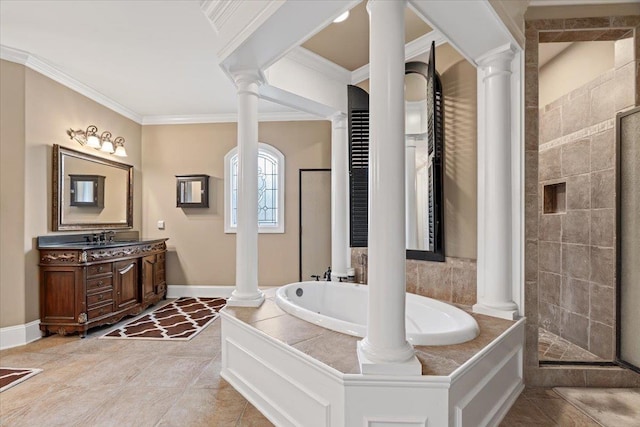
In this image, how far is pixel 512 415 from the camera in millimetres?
1946

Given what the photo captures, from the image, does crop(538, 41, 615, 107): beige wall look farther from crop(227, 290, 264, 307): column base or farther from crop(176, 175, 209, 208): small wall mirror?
crop(176, 175, 209, 208): small wall mirror

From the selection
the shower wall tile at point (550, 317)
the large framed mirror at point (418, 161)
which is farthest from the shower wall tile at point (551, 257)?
the large framed mirror at point (418, 161)

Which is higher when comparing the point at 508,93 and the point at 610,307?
the point at 508,93

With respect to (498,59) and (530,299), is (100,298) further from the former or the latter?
(498,59)

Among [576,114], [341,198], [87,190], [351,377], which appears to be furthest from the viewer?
[87,190]

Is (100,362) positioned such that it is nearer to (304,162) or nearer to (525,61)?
(304,162)

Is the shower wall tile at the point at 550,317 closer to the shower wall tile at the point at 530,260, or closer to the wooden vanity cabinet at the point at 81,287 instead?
the shower wall tile at the point at 530,260

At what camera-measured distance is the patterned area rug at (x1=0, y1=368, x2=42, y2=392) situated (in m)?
2.37

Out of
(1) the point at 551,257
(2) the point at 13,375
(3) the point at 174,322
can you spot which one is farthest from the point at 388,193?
(3) the point at 174,322

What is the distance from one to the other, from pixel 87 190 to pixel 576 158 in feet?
16.8

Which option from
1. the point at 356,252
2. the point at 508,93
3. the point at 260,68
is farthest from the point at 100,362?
the point at 508,93

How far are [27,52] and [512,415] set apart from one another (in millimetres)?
4843

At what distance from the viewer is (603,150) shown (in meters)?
2.61

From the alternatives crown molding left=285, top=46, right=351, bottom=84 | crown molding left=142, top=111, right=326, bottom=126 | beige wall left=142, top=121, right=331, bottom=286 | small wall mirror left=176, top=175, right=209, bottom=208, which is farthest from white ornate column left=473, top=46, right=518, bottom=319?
small wall mirror left=176, top=175, right=209, bottom=208
